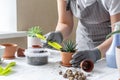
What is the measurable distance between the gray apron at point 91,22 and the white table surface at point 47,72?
15.2 inches

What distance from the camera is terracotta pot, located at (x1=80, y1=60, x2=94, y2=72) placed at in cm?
100

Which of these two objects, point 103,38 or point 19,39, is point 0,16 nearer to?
point 19,39

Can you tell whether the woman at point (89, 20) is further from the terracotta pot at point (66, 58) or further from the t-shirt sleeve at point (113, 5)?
the terracotta pot at point (66, 58)

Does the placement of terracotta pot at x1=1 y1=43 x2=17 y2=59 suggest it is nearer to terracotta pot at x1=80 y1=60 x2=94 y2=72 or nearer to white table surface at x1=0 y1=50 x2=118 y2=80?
white table surface at x1=0 y1=50 x2=118 y2=80

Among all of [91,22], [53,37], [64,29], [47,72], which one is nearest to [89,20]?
[91,22]

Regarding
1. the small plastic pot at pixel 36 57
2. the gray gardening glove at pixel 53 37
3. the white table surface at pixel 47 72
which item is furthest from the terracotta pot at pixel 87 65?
the gray gardening glove at pixel 53 37

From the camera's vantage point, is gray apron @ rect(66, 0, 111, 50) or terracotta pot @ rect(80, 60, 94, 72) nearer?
terracotta pot @ rect(80, 60, 94, 72)

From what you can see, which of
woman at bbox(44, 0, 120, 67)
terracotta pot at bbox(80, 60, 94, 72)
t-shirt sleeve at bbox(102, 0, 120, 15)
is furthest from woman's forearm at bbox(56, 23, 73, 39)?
terracotta pot at bbox(80, 60, 94, 72)

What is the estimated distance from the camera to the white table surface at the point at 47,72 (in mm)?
915

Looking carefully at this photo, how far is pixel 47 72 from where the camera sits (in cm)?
98

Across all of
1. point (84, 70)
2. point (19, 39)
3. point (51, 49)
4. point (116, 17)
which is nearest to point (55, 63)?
point (84, 70)

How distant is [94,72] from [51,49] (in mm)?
449

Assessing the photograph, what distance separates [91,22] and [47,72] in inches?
24.3

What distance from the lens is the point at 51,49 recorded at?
1.39 m
